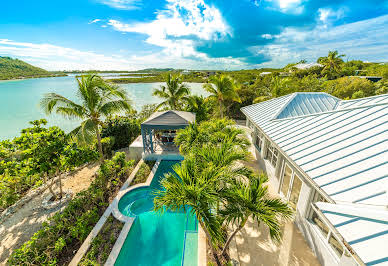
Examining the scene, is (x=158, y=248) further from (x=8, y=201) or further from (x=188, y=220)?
(x=8, y=201)

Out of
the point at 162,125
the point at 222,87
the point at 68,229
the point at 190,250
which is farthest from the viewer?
the point at 222,87

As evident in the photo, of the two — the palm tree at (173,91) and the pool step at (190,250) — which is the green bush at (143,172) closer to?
the pool step at (190,250)

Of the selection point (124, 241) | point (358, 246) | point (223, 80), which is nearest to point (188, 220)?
point (124, 241)

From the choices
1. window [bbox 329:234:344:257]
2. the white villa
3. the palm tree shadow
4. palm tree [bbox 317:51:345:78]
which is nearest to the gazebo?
the white villa

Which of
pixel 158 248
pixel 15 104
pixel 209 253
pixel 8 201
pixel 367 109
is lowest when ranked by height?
pixel 158 248

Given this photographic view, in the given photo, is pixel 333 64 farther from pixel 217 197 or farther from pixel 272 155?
pixel 217 197

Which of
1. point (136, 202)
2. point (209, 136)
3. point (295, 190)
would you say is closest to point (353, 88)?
point (295, 190)
